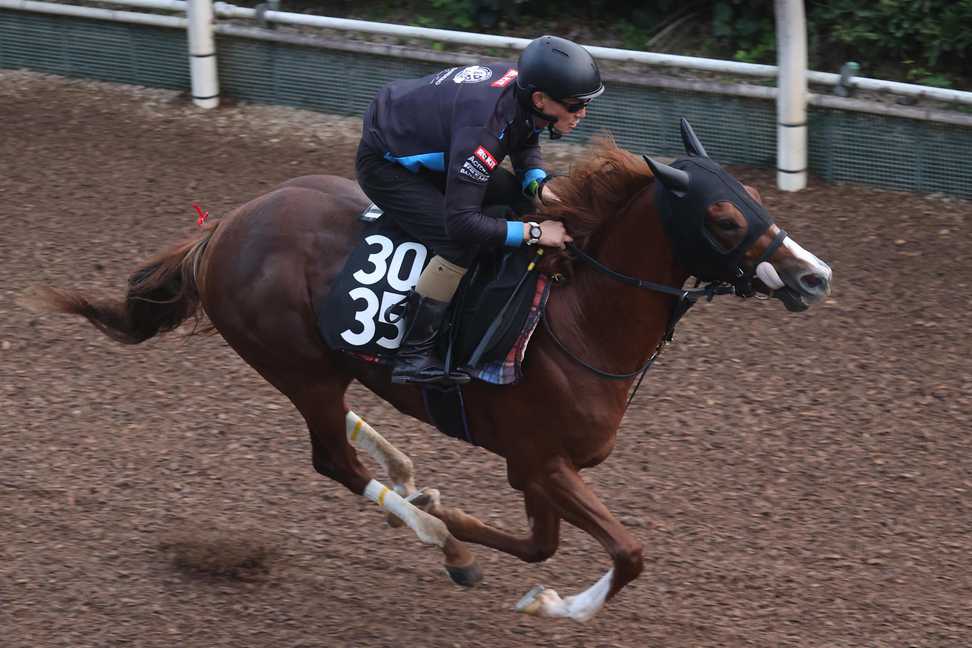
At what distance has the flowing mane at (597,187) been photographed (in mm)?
4637

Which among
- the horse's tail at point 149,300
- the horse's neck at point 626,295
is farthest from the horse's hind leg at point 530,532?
the horse's tail at point 149,300

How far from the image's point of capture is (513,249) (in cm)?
485

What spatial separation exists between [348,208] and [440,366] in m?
0.84

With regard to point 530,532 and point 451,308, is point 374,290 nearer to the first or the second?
point 451,308

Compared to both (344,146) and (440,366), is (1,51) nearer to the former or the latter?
(344,146)

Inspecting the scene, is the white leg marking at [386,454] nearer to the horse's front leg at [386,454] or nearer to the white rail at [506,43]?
the horse's front leg at [386,454]

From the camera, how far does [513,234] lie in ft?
15.2

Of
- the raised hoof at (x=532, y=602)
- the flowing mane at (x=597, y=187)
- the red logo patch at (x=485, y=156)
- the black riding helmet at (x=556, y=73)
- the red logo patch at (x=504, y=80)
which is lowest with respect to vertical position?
the raised hoof at (x=532, y=602)

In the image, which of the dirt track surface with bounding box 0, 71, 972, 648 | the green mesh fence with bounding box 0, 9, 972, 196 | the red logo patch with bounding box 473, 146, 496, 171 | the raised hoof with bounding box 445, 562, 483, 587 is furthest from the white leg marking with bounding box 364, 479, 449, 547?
the green mesh fence with bounding box 0, 9, 972, 196

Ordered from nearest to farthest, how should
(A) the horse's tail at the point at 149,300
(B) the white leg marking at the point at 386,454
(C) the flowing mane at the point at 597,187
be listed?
(C) the flowing mane at the point at 597,187
(A) the horse's tail at the point at 149,300
(B) the white leg marking at the point at 386,454

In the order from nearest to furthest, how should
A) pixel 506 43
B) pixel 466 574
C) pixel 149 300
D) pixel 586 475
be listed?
pixel 466 574, pixel 149 300, pixel 586 475, pixel 506 43

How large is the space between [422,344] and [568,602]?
1.14m

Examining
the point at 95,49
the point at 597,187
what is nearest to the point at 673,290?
the point at 597,187

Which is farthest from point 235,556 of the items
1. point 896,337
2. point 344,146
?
point 344,146
